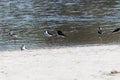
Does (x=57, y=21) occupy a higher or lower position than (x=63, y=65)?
lower

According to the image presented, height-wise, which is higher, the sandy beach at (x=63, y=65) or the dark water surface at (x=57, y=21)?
the sandy beach at (x=63, y=65)

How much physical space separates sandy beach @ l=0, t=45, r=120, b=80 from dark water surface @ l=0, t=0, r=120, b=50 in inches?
188

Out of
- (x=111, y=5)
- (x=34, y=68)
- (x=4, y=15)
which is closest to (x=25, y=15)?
(x=4, y=15)

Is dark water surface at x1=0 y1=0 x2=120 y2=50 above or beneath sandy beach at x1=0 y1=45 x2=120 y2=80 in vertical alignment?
beneath

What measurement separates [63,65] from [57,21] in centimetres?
1647

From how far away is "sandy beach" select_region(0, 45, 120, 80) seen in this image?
13469 millimetres

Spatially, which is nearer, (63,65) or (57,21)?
(63,65)

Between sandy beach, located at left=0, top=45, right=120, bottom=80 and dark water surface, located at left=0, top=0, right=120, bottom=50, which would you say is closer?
sandy beach, located at left=0, top=45, right=120, bottom=80

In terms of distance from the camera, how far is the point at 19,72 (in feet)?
46.8

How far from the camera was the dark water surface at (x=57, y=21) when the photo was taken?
23.8 meters

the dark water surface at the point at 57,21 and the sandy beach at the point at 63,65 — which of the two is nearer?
the sandy beach at the point at 63,65

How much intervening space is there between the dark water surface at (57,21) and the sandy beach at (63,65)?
4.77 meters

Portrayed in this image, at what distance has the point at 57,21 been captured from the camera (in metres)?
31.4

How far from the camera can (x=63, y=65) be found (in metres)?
15.1
